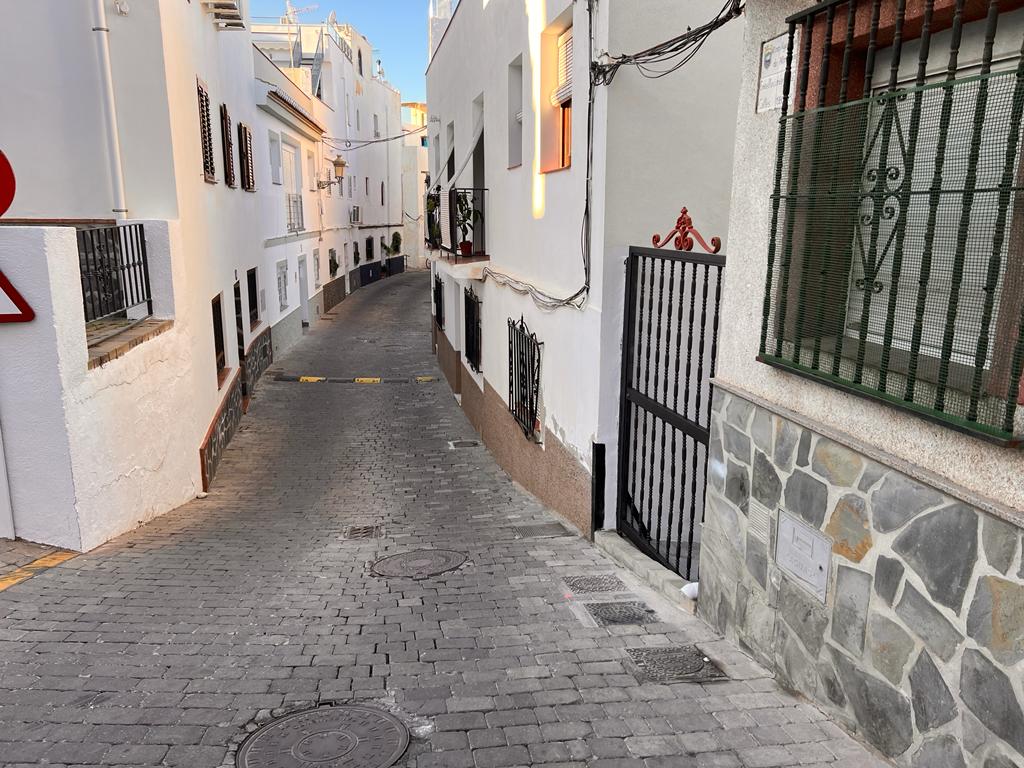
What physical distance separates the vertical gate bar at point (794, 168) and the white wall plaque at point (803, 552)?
0.86 m

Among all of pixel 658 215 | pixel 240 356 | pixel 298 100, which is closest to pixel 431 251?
pixel 240 356

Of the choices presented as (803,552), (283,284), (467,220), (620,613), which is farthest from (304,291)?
(803,552)

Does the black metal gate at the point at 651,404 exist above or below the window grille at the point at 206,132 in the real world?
below

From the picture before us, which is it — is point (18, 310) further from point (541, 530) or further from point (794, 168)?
point (794, 168)

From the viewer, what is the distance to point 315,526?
8.44 m

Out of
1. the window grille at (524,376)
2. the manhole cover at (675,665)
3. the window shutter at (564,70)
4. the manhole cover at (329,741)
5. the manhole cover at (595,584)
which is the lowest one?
the manhole cover at (595,584)

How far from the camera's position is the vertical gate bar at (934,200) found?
2775 millimetres

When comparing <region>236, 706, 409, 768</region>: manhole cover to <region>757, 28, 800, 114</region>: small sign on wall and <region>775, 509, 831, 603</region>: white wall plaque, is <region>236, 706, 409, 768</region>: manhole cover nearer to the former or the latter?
<region>775, 509, 831, 603</region>: white wall plaque

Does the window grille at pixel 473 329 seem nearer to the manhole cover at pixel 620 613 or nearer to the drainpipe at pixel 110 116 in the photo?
the drainpipe at pixel 110 116

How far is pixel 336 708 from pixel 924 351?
3.26 meters

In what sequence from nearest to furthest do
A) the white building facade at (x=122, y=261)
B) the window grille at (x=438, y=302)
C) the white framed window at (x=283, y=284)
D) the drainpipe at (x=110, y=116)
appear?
1. the white building facade at (x=122, y=261)
2. the drainpipe at (x=110, y=116)
3. the window grille at (x=438, y=302)
4. the white framed window at (x=283, y=284)

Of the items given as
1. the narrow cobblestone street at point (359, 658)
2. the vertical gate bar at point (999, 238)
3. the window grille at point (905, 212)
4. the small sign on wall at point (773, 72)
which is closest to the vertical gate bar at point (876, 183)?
the window grille at point (905, 212)

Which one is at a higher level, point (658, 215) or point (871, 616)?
point (658, 215)

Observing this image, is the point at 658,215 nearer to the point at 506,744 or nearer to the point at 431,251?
the point at 506,744
